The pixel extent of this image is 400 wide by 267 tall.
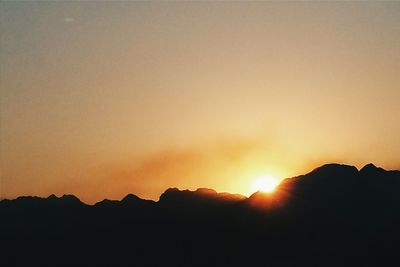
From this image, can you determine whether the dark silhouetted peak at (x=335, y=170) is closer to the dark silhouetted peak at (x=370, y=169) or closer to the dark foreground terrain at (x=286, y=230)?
the dark foreground terrain at (x=286, y=230)

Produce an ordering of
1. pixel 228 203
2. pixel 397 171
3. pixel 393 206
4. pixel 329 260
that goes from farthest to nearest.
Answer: pixel 228 203 < pixel 397 171 < pixel 393 206 < pixel 329 260

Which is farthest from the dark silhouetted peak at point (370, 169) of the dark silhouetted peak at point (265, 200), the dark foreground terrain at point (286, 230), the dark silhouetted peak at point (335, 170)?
the dark silhouetted peak at point (265, 200)

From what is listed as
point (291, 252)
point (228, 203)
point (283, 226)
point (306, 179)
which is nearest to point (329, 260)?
point (291, 252)

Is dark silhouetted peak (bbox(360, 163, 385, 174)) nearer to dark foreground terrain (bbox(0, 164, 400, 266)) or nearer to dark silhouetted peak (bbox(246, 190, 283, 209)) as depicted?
dark foreground terrain (bbox(0, 164, 400, 266))

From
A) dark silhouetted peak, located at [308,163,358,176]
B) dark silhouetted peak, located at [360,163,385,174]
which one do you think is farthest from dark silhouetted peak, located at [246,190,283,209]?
dark silhouetted peak, located at [360,163,385,174]

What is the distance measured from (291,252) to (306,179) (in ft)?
111

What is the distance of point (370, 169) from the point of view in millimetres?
181375

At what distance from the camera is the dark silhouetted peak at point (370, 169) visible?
181m

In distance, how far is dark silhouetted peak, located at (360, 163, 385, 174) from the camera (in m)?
181

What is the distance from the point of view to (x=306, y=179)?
612 feet

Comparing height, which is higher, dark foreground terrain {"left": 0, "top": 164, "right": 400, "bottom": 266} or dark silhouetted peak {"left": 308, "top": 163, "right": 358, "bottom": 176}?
dark silhouetted peak {"left": 308, "top": 163, "right": 358, "bottom": 176}

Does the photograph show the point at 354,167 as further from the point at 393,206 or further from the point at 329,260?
the point at 329,260

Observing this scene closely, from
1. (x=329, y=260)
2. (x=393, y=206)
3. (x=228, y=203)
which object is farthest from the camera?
(x=228, y=203)

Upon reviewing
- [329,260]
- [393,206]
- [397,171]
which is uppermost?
[397,171]
